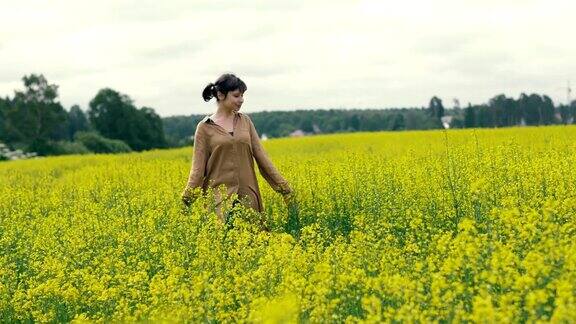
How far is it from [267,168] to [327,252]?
2953 millimetres

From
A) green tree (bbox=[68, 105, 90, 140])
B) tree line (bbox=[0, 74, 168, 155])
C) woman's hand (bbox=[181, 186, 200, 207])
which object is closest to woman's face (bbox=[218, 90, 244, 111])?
woman's hand (bbox=[181, 186, 200, 207])

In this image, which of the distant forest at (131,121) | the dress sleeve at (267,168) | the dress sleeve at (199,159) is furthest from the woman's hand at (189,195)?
the distant forest at (131,121)

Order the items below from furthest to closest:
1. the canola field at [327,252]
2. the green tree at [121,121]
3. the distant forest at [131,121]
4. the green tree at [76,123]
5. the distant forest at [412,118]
→ the green tree at [76,123]
the green tree at [121,121]
the distant forest at [412,118]
the distant forest at [131,121]
the canola field at [327,252]

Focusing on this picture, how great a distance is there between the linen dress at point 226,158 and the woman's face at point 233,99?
0.31 meters

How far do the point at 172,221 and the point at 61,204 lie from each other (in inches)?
159

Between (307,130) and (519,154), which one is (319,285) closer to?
(519,154)

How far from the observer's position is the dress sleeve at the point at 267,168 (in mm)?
8188

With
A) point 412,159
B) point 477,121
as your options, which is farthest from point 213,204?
point 477,121

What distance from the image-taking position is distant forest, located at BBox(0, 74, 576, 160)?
187 feet

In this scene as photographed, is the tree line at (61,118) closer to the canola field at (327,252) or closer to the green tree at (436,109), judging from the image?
the green tree at (436,109)

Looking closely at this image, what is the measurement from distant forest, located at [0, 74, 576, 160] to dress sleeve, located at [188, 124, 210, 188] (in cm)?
4081

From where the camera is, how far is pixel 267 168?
8195 mm

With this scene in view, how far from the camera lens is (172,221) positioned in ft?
25.0

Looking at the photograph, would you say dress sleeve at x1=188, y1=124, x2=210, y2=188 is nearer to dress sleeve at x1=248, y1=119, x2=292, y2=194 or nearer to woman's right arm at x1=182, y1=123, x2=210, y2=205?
woman's right arm at x1=182, y1=123, x2=210, y2=205
